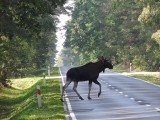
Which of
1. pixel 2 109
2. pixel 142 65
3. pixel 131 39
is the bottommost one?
pixel 2 109

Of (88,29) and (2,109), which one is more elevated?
(88,29)

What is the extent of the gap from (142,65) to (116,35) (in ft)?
48.4

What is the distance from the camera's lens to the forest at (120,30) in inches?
2020

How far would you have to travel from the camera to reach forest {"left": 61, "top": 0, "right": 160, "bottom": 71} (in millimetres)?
51309

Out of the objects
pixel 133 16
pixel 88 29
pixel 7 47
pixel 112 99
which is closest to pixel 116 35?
pixel 133 16

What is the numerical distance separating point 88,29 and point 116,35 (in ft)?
76.0

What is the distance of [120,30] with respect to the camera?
74.7 metres

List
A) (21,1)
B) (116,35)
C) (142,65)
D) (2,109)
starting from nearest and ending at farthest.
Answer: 1. (21,1)
2. (2,109)
3. (142,65)
4. (116,35)

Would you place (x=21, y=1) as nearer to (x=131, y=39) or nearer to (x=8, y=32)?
(x=8, y=32)

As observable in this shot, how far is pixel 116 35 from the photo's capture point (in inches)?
3022

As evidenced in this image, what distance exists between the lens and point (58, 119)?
16828 mm

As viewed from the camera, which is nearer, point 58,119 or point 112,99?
point 58,119

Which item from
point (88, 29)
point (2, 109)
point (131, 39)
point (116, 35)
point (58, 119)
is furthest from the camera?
point (88, 29)

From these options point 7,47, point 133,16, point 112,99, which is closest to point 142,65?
point 133,16
